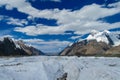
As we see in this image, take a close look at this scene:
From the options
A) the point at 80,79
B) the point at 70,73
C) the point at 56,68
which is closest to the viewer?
the point at 80,79

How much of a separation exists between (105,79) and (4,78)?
33.0ft

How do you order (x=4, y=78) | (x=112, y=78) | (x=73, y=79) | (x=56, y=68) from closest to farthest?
(x=112, y=78), (x=4, y=78), (x=73, y=79), (x=56, y=68)

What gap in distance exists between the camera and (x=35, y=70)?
32.5 m

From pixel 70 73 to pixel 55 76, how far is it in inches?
96.8

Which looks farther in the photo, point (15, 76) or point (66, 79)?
point (66, 79)

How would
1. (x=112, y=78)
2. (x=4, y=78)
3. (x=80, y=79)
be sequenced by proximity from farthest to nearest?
(x=80, y=79) → (x=4, y=78) → (x=112, y=78)

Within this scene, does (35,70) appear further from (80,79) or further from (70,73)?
(80,79)

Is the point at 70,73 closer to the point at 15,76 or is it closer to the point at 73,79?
the point at 73,79

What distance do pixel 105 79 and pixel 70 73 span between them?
920 centimetres

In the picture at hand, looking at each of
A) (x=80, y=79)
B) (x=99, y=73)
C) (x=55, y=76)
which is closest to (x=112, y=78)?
(x=99, y=73)

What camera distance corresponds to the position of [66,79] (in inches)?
1178

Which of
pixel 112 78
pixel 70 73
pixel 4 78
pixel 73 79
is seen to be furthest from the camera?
pixel 70 73

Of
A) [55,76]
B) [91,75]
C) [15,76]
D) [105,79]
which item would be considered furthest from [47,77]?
[105,79]

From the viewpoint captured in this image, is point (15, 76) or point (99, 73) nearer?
point (99, 73)
